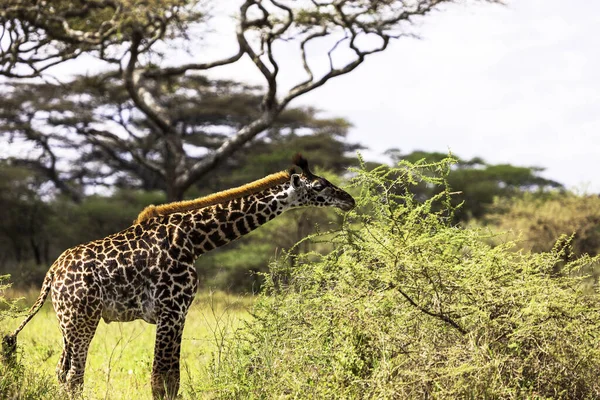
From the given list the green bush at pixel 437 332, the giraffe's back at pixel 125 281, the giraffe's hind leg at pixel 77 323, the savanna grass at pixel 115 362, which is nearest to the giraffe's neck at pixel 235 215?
the giraffe's back at pixel 125 281

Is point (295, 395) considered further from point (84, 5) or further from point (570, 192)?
point (570, 192)

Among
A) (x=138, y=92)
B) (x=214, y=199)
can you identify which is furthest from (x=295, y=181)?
(x=138, y=92)

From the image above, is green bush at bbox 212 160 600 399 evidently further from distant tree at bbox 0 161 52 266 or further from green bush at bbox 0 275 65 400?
distant tree at bbox 0 161 52 266

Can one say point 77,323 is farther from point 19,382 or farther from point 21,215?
point 21,215

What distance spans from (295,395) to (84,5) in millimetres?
15270

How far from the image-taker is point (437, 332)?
15.3 feet

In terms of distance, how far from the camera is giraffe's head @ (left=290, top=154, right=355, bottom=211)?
6.30 meters

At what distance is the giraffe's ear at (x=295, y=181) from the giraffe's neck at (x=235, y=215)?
43 mm

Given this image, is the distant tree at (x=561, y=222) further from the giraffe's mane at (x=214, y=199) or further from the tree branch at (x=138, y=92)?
the giraffe's mane at (x=214, y=199)

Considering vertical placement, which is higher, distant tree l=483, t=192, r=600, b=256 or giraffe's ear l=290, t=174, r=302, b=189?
giraffe's ear l=290, t=174, r=302, b=189

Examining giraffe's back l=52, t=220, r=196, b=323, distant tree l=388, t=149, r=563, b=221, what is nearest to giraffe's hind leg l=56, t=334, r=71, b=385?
giraffe's back l=52, t=220, r=196, b=323

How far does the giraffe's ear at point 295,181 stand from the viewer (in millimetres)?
6270

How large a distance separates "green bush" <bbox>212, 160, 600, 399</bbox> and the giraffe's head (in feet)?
3.89

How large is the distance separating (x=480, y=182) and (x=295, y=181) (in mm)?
23563
